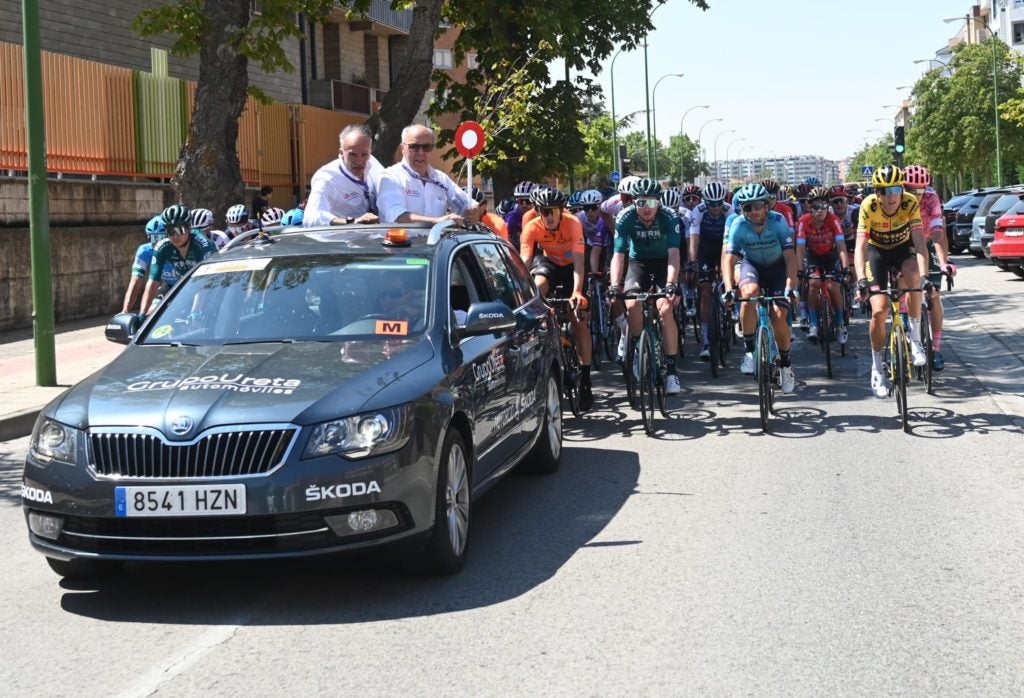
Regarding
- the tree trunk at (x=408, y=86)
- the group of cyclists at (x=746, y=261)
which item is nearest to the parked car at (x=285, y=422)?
the group of cyclists at (x=746, y=261)

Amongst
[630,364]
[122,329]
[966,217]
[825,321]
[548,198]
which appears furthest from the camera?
[966,217]

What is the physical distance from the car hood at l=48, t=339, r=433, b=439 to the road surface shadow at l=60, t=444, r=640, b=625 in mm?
730

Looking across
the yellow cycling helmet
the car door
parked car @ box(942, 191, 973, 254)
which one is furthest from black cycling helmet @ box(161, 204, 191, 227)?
parked car @ box(942, 191, 973, 254)

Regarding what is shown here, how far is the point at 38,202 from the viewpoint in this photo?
14.1 m

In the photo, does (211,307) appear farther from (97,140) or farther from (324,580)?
(97,140)

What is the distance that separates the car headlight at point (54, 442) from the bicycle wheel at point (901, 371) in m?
6.61

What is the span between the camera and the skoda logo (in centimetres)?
Answer: 569

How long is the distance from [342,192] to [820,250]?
24.6 feet

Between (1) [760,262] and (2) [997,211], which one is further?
(2) [997,211]

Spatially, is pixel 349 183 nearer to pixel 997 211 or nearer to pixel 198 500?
pixel 198 500

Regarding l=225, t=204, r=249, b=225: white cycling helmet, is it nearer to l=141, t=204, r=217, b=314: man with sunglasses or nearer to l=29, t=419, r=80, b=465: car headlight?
l=141, t=204, r=217, b=314: man with sunglasses

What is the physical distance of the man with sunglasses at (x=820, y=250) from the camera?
1595cm

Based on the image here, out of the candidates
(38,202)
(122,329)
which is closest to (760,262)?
(122,329)

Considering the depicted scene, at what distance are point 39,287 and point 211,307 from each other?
7494 mm
